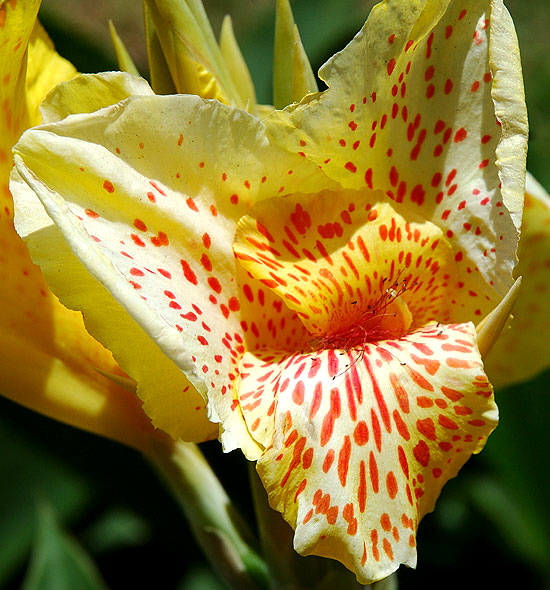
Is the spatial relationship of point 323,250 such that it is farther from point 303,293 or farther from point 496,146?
point 496,146

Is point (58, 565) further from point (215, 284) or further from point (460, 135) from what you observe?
point (460, 135)

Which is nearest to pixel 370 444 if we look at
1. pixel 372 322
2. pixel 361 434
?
pixel 361 434

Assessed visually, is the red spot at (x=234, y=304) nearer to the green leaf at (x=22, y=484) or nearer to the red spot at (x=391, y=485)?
the red spot at (x=391, y=485)

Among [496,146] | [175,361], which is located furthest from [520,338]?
[175,361]

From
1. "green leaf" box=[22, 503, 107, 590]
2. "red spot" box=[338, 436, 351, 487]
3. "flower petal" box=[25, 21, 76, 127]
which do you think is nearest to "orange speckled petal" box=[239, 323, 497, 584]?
"red spot" box=[338, 436, 351, 487]

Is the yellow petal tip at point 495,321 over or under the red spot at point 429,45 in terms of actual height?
under

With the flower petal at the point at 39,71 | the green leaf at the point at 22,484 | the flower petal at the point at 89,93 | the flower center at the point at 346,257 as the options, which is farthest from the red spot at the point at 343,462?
the green leaf at the point at 22,484

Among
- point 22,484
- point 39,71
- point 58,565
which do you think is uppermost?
point 39,71
